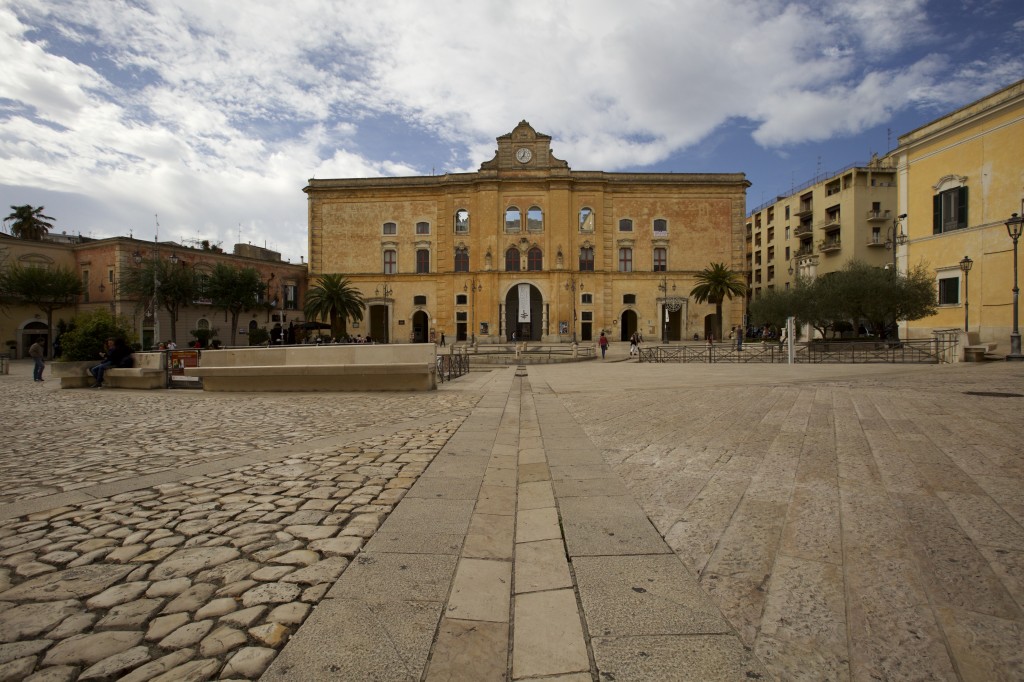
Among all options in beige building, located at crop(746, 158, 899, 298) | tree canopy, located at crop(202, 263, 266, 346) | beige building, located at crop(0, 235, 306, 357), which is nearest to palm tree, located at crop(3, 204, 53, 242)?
beige building, located at crop(0, 235, 306, 357)

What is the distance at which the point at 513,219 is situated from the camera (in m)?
46.0

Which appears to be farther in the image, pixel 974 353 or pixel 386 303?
pixel 386 303

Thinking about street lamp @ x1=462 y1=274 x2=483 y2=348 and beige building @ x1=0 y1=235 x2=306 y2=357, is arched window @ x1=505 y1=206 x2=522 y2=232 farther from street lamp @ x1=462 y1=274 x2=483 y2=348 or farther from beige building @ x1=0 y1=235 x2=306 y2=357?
beige building @ x1=0 y1=235 x2=306 y2=357

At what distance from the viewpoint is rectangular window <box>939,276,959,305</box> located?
25359mm

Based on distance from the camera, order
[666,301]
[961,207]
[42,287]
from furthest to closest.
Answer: [666,301] → [42,287] → [961,207]

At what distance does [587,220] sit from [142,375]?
38.2 meters

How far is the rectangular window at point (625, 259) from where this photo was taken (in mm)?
46438

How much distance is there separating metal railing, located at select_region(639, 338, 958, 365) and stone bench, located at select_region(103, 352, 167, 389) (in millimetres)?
19644

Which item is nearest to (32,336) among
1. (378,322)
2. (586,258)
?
(378,322)

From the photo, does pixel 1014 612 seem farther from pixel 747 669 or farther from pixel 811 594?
pixel 747 669

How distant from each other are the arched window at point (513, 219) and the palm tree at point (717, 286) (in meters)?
15.7

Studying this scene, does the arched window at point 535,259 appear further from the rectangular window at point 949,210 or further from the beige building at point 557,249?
the rectangular window at point 949,210

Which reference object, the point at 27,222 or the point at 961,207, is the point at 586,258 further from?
the point at 27,222

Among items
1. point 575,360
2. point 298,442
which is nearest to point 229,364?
point 298,442
